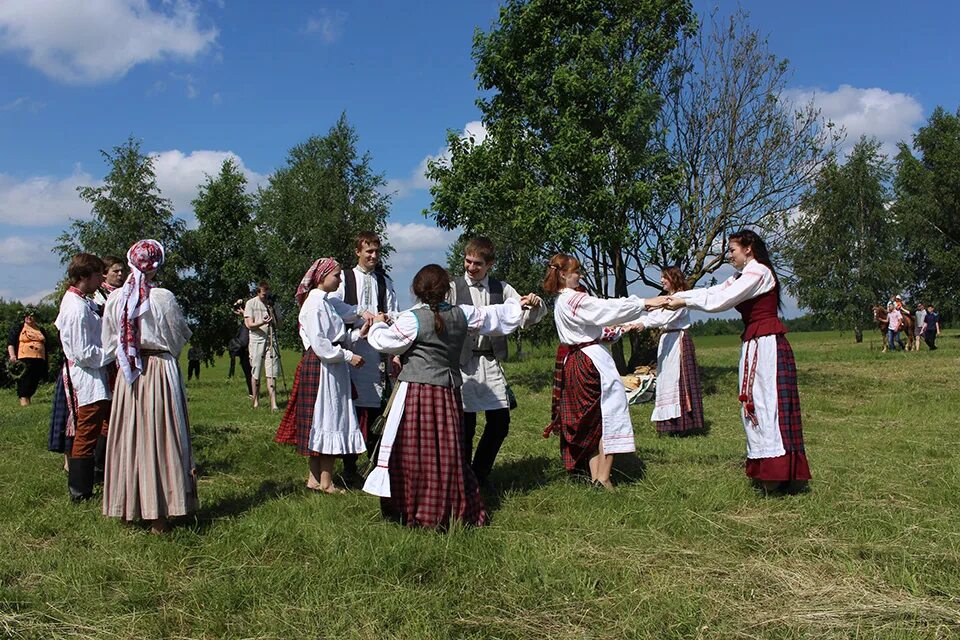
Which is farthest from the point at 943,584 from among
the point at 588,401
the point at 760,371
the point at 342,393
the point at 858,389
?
the point at 858,389

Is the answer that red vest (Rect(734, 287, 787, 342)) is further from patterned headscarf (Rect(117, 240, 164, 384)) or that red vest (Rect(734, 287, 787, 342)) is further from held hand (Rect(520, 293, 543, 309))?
patterned headscarf (Rect(117, 240, 164, 384))

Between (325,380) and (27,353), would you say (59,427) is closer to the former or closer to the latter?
(325,380)

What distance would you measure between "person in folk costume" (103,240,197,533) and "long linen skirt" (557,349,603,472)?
2.63 meters

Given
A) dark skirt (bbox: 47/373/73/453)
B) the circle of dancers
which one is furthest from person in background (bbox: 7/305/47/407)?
dark skirt (bbox: 47/373/73/453)

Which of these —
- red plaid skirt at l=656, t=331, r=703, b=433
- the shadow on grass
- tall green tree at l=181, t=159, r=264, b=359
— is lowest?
the shadow on grass

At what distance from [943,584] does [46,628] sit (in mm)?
3836

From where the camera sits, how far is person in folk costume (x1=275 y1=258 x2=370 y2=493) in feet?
16.8

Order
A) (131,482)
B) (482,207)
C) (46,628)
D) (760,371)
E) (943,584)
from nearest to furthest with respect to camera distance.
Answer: (46,628), (943,584), (131,482), (760,371), (482,207)

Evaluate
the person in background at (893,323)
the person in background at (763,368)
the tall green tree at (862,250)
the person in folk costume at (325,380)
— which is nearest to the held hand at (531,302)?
the person in background at (763,368)

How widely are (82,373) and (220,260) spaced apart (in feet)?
62.5

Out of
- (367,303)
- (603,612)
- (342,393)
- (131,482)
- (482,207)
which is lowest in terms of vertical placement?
(603,612)

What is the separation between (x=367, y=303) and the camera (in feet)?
18.9

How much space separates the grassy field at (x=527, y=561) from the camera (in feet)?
9.82

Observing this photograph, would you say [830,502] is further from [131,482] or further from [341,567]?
[131,482]
